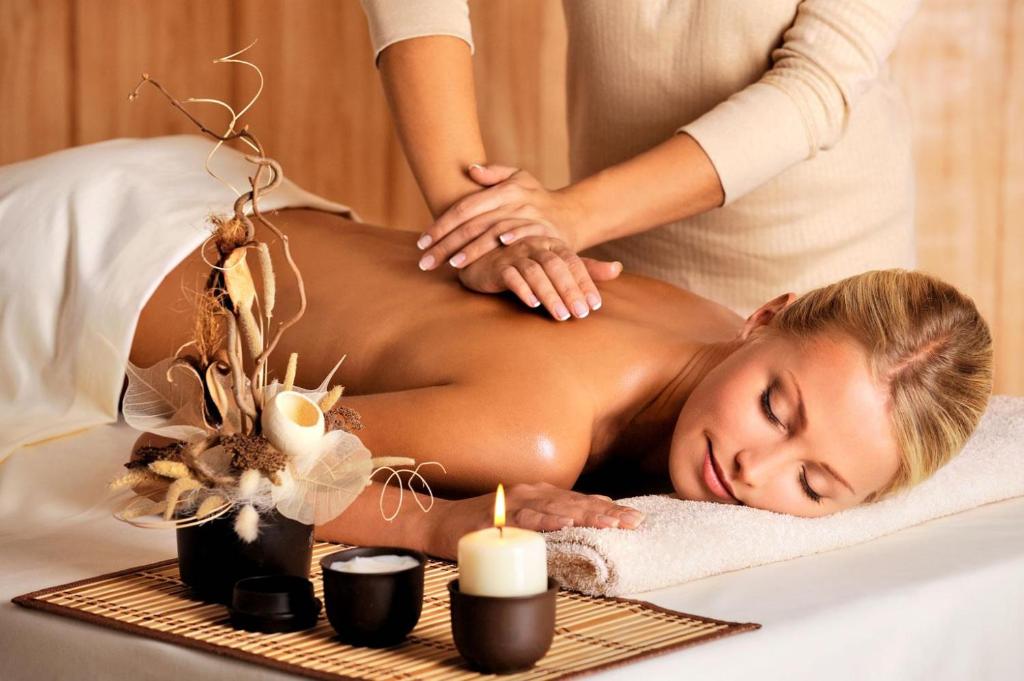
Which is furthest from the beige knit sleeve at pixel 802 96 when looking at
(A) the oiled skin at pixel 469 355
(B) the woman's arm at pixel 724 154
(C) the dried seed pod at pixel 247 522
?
(C) the dried seed pod at pixel 247 522

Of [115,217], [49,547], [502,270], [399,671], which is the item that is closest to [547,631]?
[399,671]

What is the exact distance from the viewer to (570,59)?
91.7 inches

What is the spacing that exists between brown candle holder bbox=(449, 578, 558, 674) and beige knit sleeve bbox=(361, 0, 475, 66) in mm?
1184

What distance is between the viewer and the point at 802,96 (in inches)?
79.0

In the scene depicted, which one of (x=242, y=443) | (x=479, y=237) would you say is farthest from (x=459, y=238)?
(x=242, y=443)

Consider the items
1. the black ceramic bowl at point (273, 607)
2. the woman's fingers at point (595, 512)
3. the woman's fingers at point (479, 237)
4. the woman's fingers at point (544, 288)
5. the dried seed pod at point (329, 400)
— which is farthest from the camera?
the woman's fingers at point (479, 237)

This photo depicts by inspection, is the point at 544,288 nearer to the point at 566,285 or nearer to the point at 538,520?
the point at 566,285

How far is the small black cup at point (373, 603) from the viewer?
1.01 metres

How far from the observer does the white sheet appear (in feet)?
3.50

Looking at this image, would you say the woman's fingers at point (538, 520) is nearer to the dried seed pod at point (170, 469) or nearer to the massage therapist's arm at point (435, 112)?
the dried seed pod at point (170, 469)

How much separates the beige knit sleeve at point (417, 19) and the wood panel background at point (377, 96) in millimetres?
1224

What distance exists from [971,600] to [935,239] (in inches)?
83.8

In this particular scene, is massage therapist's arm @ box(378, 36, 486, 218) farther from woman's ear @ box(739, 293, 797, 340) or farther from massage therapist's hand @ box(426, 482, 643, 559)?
massage therapist's hand @ box(426, 482, 643, 559)

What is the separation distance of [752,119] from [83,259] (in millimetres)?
1016
